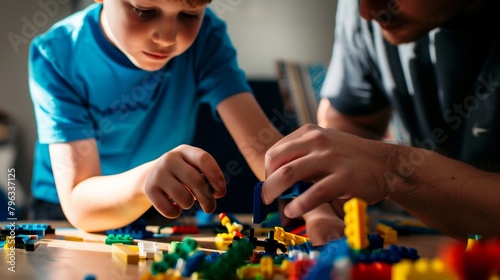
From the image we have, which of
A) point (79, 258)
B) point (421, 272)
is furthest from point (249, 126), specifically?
point (421, 272)

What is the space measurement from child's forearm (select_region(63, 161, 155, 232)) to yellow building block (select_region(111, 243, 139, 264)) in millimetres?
117

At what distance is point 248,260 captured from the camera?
60 centimetres

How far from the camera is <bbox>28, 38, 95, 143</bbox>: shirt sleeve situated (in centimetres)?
93

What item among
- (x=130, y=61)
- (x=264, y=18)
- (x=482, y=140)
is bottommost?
(x=482, y=140)

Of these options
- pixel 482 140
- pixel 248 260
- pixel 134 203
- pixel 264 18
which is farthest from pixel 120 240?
pixel 264 18

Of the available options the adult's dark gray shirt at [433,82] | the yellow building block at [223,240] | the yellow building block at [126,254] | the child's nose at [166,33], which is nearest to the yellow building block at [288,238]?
the yellow building block at [223,240]

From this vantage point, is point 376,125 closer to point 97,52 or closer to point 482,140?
point 482,140

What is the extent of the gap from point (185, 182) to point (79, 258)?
0.15 meters

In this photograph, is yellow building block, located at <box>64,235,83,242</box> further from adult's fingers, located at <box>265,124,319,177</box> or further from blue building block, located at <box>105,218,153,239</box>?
adult's fingers, located at <box>265,124,319,177</box>

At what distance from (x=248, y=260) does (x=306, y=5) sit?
4.19ft

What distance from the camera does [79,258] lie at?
0.66 meters

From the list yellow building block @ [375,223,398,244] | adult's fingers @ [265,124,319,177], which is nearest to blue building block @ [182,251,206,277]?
adult's fingers @ [265,124,319,177]

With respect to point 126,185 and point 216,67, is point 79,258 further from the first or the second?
point 216,67

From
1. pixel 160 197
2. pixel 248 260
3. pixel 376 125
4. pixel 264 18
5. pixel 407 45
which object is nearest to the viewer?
pixel 248 260
